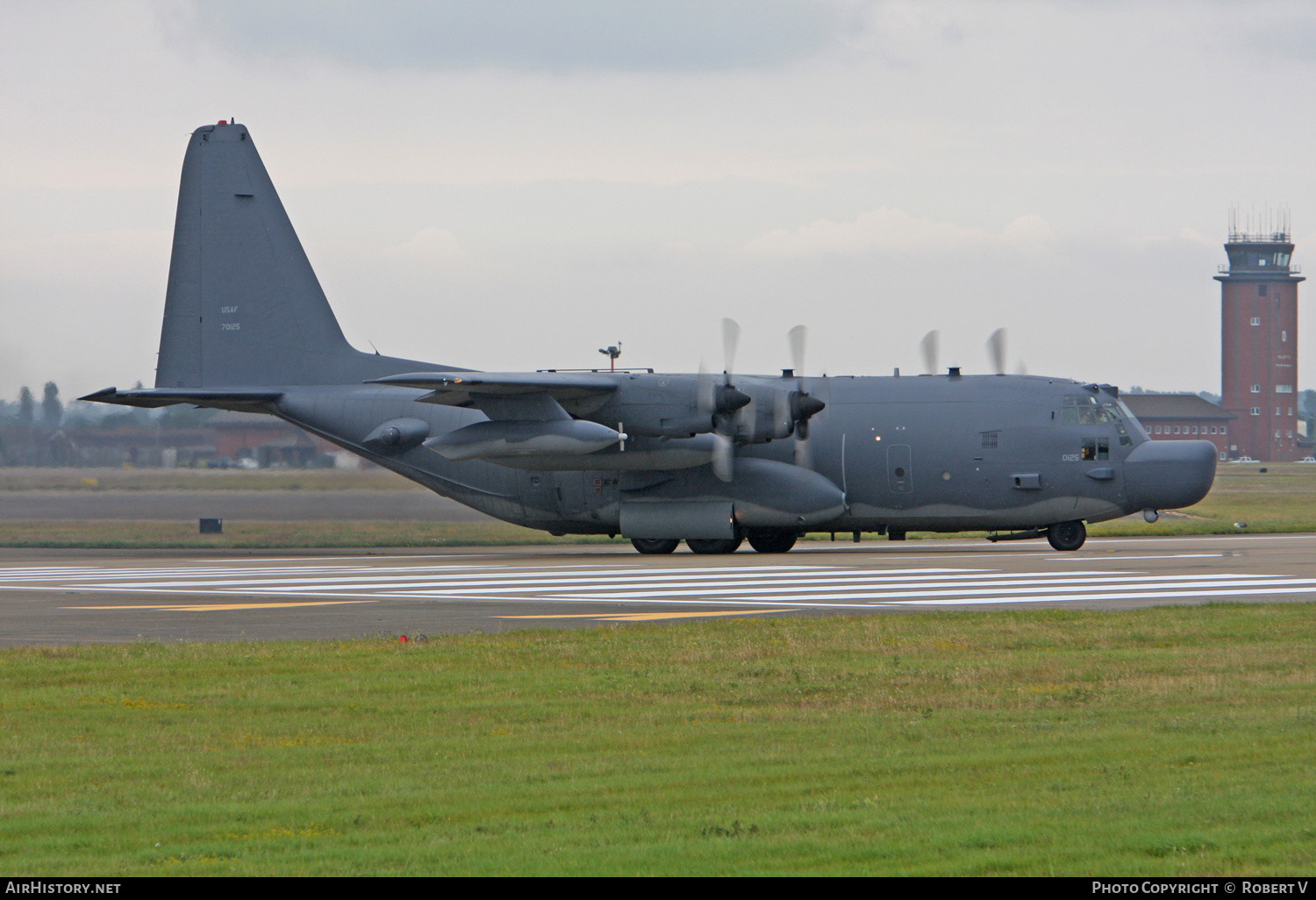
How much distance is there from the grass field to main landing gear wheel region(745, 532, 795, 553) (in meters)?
9.08

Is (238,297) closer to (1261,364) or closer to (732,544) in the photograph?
(732,544)

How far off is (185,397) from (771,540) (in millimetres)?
12890

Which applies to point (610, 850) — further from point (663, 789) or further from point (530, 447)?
point (530, 447)

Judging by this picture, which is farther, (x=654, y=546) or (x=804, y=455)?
(x=654, y=546)

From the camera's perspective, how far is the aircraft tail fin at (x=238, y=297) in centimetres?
3108

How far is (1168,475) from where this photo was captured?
27328 mm

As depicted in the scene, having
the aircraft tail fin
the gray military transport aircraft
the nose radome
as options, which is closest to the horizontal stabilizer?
the gray military transport aircraft

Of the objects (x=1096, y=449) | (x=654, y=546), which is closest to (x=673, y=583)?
(x=654, y=546)

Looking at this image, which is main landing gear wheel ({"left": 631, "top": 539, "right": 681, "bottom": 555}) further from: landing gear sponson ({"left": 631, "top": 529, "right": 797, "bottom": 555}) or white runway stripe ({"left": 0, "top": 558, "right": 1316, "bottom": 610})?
white runway stripe ({"left": 0, "top": 558, "right": 1316, "bottom": 610})

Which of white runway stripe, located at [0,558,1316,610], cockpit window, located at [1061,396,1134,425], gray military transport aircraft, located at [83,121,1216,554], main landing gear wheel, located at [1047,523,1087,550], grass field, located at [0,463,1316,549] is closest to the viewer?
white runway stripe, located at [0,558,1316,610]

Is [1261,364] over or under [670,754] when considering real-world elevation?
over

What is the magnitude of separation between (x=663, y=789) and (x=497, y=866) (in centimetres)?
172

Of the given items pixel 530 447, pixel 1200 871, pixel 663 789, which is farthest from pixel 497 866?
pixel 530 447

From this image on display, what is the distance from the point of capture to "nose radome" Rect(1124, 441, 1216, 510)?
1075 inches
